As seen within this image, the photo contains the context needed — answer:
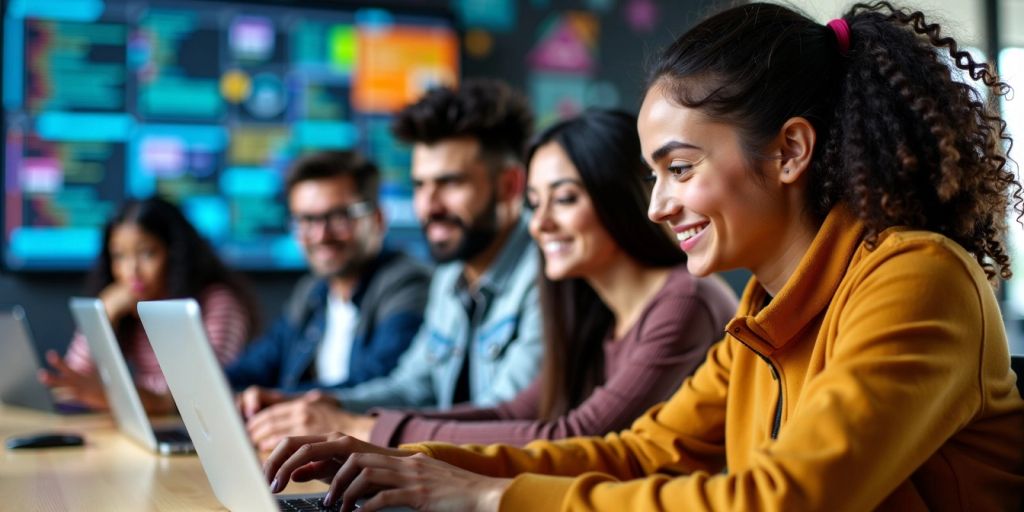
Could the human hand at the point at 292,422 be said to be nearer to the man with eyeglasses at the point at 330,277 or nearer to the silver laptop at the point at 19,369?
the silver laptop at the point at 19,369

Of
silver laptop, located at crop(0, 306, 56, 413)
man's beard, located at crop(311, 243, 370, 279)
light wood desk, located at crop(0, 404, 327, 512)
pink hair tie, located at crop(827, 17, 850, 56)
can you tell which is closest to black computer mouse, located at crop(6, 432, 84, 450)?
light wood desk, located at crop(0, 404, 327, 512)

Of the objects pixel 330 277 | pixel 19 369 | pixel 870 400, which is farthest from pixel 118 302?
pixel 870 400

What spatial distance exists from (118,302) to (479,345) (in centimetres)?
136

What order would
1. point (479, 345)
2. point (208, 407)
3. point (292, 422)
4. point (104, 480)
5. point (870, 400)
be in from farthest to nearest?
point (479, 345)
point (292, 422)
point (104, 480)
point (208, 407)
point (870, 400)

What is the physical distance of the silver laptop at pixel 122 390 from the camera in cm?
198

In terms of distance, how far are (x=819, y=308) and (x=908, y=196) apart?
0.15 metres

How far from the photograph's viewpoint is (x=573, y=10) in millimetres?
4277

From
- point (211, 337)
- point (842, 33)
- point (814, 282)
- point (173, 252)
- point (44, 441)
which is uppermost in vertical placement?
point (842, 33)

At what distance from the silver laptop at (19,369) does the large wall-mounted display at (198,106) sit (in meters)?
0.95

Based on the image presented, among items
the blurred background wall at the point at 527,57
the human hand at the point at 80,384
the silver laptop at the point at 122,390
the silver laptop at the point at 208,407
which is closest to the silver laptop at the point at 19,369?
the human hand at the point at 80,384

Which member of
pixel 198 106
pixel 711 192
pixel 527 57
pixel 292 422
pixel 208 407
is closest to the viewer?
pixel 208 407

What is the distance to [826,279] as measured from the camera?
124cm

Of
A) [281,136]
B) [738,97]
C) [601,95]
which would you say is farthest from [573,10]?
[738,97]

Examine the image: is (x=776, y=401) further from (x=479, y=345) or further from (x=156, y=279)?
(x=156, y=279)
